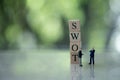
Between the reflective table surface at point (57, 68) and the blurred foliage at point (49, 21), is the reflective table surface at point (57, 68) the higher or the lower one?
the lower one

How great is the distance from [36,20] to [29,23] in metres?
0.07

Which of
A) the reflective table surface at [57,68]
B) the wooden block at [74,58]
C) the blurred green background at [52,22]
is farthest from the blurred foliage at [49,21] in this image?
the wooden block at [74,58]

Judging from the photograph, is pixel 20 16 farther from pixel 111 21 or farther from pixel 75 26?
pixel 75 26

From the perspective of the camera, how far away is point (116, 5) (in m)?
2.46

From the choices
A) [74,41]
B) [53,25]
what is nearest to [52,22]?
[53,25]

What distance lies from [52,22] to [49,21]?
2cm

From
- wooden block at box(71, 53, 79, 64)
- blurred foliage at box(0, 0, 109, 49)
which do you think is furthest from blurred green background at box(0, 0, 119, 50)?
wooden block at box(71, 53, 79, 64)

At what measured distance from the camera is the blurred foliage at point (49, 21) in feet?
8.11

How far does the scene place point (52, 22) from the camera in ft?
8.21

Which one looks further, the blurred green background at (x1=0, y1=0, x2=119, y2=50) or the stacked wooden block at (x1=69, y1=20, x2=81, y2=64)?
the blurred green background at (x1=0, y1=0, x2=119, y2=50)

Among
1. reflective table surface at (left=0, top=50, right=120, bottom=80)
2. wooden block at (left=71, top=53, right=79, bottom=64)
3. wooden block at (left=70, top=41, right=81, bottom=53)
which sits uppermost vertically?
wooden block at (left=70, top=41, right=81, bottom=53)

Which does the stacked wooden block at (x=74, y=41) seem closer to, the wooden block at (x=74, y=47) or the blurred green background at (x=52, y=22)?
the wooden block at (x=74, y=47)

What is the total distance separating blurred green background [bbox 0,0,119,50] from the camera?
246 centimetres

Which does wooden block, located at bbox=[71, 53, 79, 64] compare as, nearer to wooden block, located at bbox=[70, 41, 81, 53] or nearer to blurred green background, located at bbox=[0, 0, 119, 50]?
wooden block, located at bbox=[70, 41, 81, 53]
